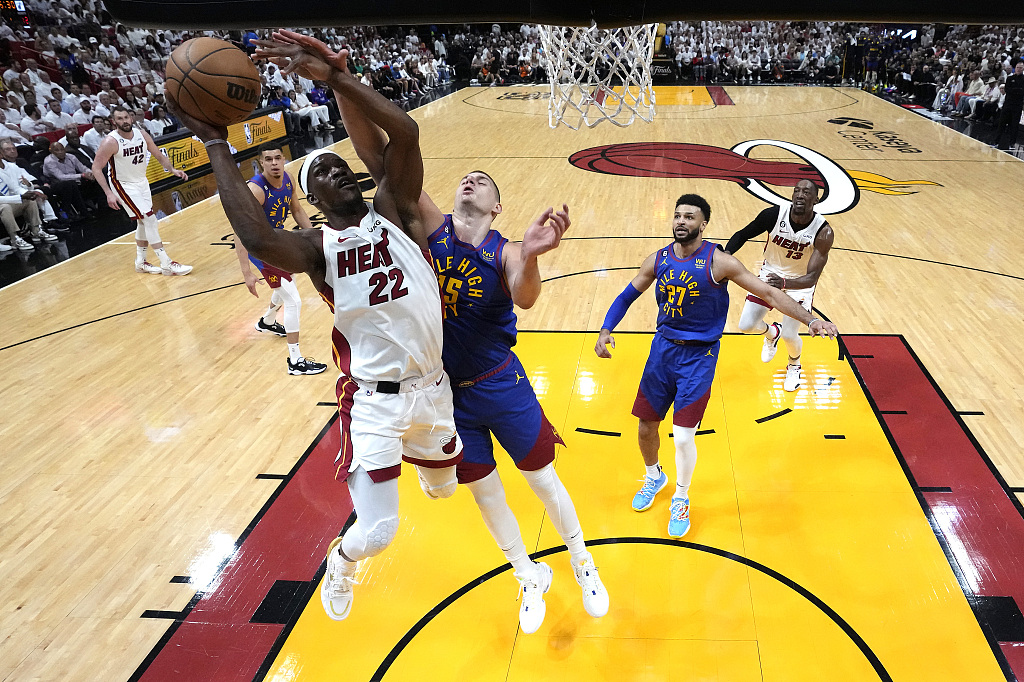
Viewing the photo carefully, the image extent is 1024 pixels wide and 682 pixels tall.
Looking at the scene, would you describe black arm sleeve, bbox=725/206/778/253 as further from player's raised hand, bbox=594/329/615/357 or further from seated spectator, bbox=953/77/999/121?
seated spectator, bbox=953/77/999/121

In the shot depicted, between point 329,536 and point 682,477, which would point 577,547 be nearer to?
point 682,477

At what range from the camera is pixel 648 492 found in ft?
13.5

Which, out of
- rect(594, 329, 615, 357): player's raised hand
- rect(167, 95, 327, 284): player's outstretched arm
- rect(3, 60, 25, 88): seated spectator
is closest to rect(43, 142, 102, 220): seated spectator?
rect(3, 60, 25, 88): seated spectator

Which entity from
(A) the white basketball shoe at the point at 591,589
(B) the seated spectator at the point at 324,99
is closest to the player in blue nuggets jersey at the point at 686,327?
(A) the white basketball shoe at the point at 591,589

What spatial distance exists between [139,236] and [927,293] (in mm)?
8760

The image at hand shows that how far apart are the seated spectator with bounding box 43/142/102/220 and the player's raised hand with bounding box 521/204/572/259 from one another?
10117 millimetres

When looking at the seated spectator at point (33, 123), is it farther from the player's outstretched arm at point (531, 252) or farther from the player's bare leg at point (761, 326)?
the player's outstretched arm at point (531, 252)

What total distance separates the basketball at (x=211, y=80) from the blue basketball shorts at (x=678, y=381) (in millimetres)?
2420

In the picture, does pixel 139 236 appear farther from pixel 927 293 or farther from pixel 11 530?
pixel 927 293

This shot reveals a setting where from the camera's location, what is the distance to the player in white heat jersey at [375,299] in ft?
7.98

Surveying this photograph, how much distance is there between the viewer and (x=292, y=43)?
213cm

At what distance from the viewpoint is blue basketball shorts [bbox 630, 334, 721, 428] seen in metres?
3.73

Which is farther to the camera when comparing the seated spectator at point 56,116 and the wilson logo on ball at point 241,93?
the seated spectator at point 56,116

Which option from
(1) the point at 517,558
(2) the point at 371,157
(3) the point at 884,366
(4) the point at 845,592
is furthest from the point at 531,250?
(3) the point at 884,366
